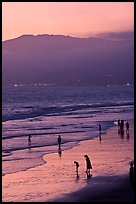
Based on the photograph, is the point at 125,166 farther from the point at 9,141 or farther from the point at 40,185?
the point at 9,141

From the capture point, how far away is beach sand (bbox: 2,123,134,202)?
1431 centimetres

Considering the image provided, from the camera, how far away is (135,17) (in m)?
4.26

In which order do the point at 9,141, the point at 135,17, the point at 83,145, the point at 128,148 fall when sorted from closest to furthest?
the point at 135,17, the point at 128,148, the point at 83,145, the point at 9,141

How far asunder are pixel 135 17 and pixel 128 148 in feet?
80.4

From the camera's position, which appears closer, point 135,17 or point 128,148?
point 135,17

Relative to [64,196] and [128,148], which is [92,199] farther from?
[128,148]

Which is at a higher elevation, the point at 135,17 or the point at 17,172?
the point at 135,17

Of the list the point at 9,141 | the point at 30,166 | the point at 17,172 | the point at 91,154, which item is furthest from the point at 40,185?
the point at 9,141

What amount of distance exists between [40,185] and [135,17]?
13.3m

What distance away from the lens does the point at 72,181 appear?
17391 mm

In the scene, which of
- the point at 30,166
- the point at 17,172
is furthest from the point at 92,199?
the point at 30,166

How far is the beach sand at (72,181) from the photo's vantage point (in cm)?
1431

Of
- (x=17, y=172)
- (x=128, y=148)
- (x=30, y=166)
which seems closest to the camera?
(x=17, y=172)

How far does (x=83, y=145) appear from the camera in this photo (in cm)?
3062
